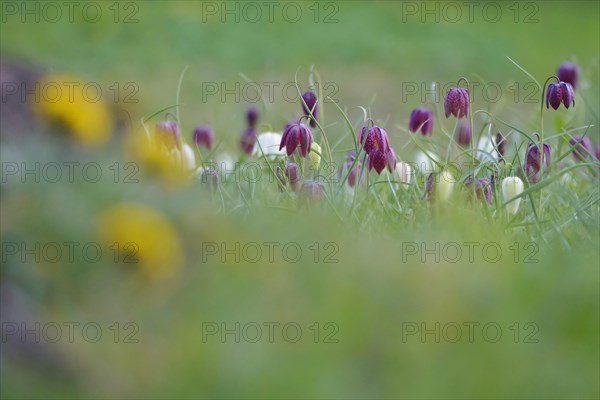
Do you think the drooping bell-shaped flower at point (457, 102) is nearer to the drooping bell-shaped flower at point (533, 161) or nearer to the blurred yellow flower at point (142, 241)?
the drooping bell-shaped flower at point (533, 161)

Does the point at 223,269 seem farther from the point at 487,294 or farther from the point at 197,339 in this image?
the point at 487,294

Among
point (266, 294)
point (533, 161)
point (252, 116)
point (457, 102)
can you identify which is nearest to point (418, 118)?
point (457, 102)

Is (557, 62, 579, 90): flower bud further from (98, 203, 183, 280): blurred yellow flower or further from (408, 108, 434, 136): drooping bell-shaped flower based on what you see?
(98, 203, 183, 280): blurred yellow flower

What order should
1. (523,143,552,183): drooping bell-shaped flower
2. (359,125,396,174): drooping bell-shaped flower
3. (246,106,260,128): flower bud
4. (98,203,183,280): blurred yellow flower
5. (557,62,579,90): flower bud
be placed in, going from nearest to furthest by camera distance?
(98,203,183,280): blurred yellow flower, (359,125,396,174): drooping bell-shaped flower, (523,143,552,183): drooping bell-shaped flower, (557,62,579,90): flower bud, (246,106,260,128): flower bud

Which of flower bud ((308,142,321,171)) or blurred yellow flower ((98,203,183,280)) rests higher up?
blurred yellow flower ((98,203,183,280))

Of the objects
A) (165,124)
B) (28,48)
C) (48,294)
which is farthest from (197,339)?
(28,48)

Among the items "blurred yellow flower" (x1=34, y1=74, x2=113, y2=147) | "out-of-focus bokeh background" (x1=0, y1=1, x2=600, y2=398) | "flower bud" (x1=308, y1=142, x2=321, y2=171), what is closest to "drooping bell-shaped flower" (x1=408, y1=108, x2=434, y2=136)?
"flower bud" (x1=308, y1=142, x2=321, y2=171)

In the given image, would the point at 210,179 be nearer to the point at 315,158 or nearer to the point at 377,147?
the point at 315,158
